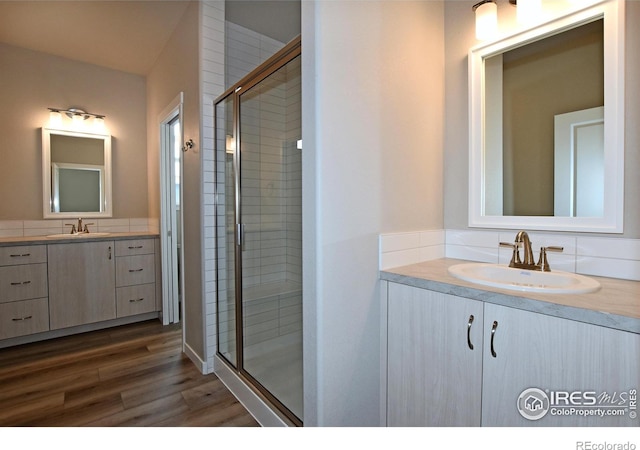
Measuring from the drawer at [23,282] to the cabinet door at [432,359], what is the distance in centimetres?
306

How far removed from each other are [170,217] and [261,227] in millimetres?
1650

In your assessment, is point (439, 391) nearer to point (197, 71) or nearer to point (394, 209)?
point (394, 209)

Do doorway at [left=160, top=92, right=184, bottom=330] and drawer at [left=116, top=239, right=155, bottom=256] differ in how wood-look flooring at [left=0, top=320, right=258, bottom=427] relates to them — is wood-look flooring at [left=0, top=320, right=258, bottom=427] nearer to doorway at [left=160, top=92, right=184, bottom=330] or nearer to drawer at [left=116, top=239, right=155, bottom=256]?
doorway at [left=160, top=92, right=184, bottom=330]

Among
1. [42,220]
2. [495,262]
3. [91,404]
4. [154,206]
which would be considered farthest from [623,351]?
[42,220]

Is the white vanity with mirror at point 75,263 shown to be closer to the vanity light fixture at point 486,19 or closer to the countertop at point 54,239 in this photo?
the countertop at point 54,239

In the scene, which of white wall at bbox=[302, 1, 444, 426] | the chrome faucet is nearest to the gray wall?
white wall at bbox=[302, 1, 444, 426]

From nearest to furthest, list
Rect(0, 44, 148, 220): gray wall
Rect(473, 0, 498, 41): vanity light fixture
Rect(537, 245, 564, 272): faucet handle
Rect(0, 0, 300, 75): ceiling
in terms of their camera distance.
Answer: Rect(537, 245, 564, 272): faucet handle < Rect(473, 0, 498, 41): vanity light fixture < Rect(0, 0, 300, 75): ceiling < Rect(0, 44, 148, 220): gray wall

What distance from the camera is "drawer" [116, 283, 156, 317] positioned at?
10.5ft

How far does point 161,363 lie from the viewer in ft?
8.09

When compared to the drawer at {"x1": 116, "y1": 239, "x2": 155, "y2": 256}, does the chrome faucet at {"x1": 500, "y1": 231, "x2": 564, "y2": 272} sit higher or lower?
higher

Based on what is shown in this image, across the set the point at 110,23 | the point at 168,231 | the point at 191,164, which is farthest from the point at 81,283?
the point at 110,23

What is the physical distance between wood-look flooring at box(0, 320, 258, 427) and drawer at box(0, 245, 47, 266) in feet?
2.45

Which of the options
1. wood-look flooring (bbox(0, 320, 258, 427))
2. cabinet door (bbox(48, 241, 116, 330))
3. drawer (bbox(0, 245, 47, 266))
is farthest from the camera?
cabinet door (bbox(48, 241, 116, 330))

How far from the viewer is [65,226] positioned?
10.8ft
